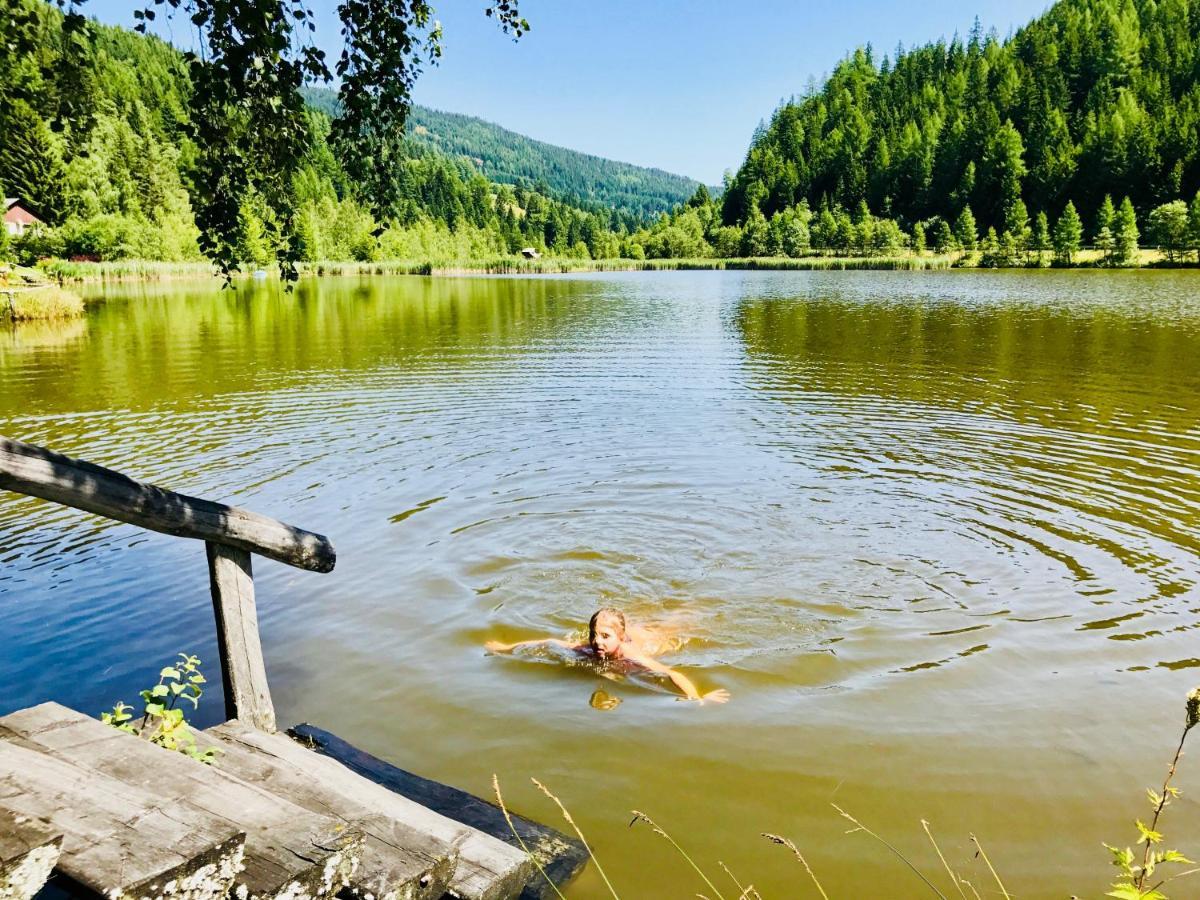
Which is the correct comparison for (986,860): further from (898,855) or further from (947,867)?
(898,855)

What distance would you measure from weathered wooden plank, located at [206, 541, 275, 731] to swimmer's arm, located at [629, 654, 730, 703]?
329 cm

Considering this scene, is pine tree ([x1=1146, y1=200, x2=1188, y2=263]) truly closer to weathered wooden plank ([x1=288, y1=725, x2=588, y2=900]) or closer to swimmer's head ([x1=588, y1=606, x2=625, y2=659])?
swimmer's head ([x1=588, y1=606, x2=625, y2=659])

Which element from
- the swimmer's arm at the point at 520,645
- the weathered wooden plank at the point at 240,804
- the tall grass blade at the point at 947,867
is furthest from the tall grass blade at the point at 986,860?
the swimmer's arm at the point at 520,645

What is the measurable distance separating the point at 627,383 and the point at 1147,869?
19.7 metres

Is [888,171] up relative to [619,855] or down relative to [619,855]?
up

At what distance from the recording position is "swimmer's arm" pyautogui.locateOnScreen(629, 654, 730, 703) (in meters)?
6.63

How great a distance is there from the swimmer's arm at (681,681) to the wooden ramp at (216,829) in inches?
99.3

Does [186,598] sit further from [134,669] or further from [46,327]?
Result: [46,327]

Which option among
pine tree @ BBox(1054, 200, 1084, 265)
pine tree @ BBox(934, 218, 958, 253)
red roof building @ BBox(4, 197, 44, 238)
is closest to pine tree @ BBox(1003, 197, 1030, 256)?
pine tree @ BBox(1054, 200, 1084, 265)

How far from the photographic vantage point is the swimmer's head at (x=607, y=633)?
22.7 feet

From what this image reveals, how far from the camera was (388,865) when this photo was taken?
3350 mm

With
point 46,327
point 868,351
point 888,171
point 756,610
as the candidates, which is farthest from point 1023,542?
point 888,171

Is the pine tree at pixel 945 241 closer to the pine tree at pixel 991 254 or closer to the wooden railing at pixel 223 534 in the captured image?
the pine tree at pixel 991 254

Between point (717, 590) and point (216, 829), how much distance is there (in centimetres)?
679
